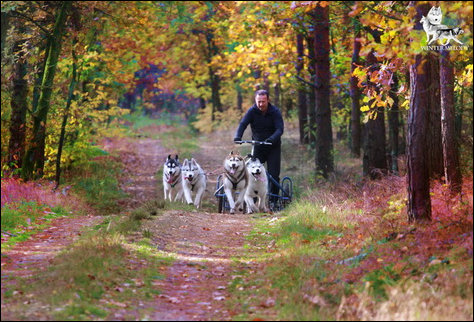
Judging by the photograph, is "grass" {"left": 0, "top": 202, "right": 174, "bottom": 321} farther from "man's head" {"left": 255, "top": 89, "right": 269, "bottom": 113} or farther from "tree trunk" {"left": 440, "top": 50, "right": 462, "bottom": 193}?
"man's head" {"left": 255, "top": 89, "right": 269, "bottom": 113}

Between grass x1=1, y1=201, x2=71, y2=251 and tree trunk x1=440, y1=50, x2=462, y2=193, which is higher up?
tree trunk x1=440, y1=50, x2=462, y2=193

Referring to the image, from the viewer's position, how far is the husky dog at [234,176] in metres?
13.5

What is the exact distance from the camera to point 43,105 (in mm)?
15234

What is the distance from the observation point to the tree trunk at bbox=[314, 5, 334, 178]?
1670 centimetres

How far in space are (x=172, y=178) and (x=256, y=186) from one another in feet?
9.36

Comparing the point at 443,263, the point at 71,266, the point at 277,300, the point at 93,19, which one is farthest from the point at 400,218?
the point at 93,19

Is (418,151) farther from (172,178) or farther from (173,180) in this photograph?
(173,180)

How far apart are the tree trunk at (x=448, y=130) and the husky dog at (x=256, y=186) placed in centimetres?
500

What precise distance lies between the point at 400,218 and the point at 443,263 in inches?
93.7

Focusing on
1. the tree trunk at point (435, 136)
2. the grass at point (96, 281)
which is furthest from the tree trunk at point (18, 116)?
the tree trunk at point (435, 136)

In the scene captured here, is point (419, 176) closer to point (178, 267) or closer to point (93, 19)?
point (178, 267)

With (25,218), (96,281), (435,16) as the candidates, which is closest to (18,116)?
(25,218)

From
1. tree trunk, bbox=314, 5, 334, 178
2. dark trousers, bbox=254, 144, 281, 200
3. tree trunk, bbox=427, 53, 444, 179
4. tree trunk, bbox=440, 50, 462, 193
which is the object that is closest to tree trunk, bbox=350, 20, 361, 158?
tree trunk, bbox=314, 5, 334, 178

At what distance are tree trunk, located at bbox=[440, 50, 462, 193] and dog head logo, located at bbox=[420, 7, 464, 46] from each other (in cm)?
84
